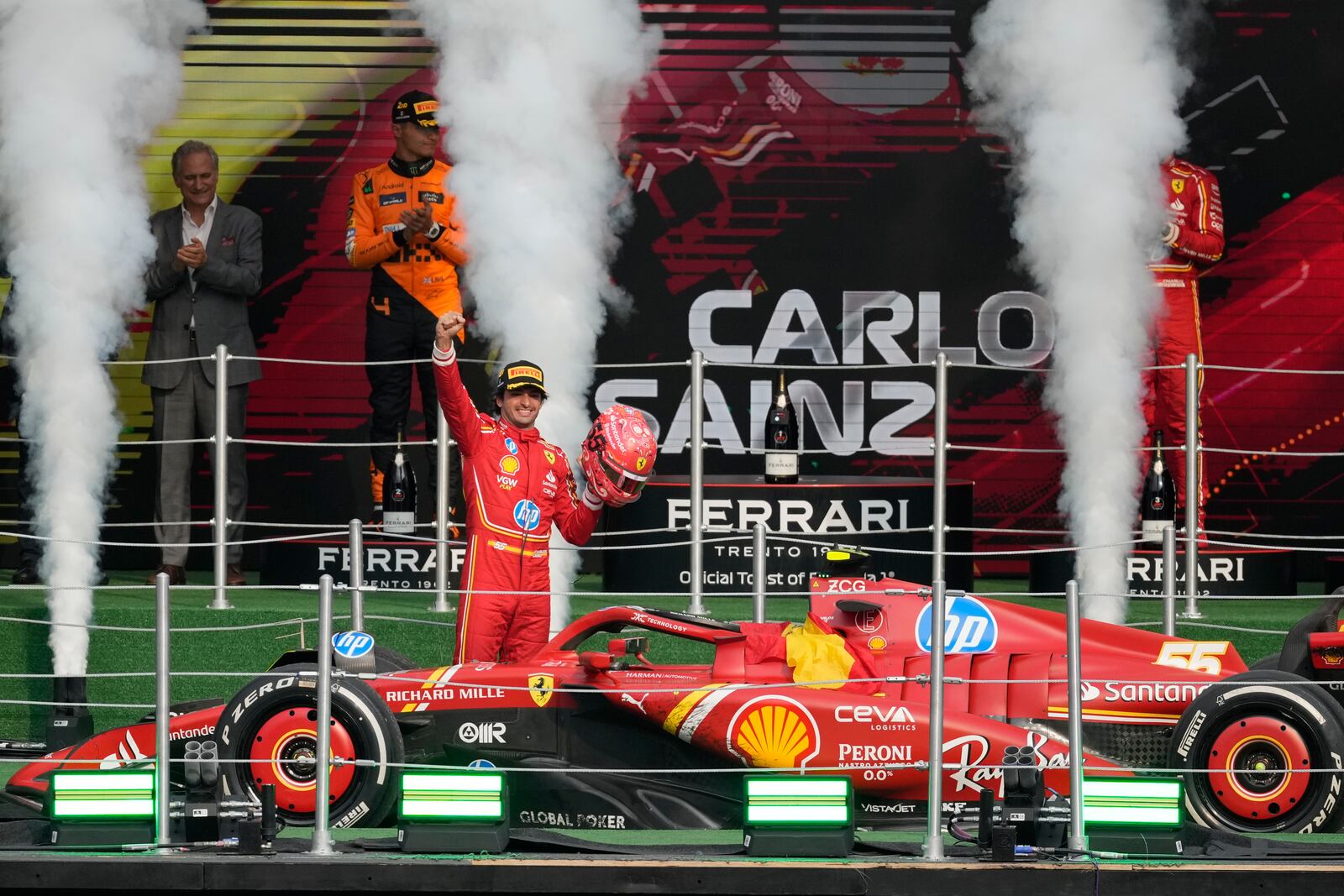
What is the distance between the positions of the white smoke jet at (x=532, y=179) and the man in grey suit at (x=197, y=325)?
44.8 inches

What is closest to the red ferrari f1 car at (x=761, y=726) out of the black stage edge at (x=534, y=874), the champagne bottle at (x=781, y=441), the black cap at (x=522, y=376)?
the black stage edge at (x=534, y=874)

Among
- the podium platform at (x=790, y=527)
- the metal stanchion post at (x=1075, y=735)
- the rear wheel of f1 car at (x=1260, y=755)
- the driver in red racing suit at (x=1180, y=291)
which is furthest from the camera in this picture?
the driver in red racing suit at (x=1180, y=291)

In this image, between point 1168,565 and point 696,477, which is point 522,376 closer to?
point 696,477

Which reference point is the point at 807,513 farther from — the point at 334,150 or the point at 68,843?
the point at 68,843

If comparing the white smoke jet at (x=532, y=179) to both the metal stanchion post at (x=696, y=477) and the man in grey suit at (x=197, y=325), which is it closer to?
the metal stanchion post at (x=696, y=477)

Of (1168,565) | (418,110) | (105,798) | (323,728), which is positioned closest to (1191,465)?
(1168,565)

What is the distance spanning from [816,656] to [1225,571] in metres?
3.32

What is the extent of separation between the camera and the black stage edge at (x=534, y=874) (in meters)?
5.04

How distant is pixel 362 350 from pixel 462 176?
1.76 meters

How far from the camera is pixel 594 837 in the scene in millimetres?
5711

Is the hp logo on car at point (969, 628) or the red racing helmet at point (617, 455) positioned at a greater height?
the red racing helmet at point (617, 455)

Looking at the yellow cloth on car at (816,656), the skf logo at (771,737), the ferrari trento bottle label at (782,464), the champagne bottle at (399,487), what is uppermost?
the ferrari trento bottle label at (782,464)

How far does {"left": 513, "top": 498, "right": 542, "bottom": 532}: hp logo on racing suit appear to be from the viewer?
7156 millimetres

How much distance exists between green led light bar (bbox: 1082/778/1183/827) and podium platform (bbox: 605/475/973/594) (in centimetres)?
324
